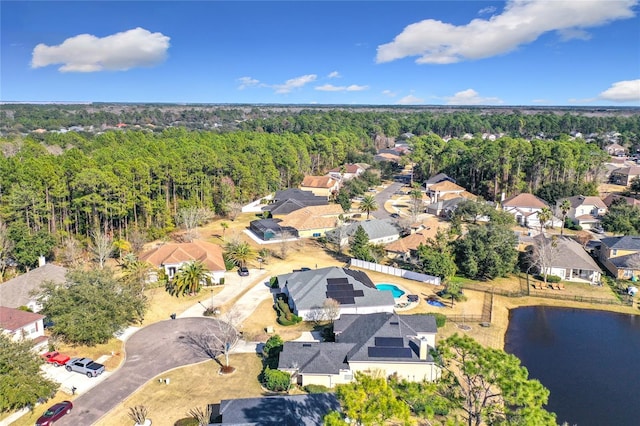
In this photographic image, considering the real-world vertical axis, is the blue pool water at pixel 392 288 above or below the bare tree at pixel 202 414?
above

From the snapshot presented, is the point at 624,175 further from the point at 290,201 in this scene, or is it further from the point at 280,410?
the point at 280,410

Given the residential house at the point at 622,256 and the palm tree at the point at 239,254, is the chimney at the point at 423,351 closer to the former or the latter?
the palm tree at the point at 239,254

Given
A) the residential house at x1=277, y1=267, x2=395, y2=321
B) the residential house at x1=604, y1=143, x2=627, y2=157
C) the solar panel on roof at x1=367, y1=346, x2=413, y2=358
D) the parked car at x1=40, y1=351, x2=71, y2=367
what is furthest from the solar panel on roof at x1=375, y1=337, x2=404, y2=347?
the residential house at x1=604, y1=143, x2=627, y2=157

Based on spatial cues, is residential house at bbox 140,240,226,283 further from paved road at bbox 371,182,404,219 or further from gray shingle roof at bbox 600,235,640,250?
Result: gray shingle roof at bbox 600,235,640,250

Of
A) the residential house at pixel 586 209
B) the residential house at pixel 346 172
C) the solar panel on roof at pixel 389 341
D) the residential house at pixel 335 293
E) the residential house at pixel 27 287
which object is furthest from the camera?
the residential house at pixel 346 172

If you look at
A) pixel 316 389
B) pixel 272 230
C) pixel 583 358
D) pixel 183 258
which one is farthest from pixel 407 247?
pixel 316 389

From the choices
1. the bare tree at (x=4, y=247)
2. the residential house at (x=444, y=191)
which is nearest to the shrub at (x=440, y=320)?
the bare tree at (x=4, y=247)

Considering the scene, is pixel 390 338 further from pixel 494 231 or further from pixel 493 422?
pixel 494 231
